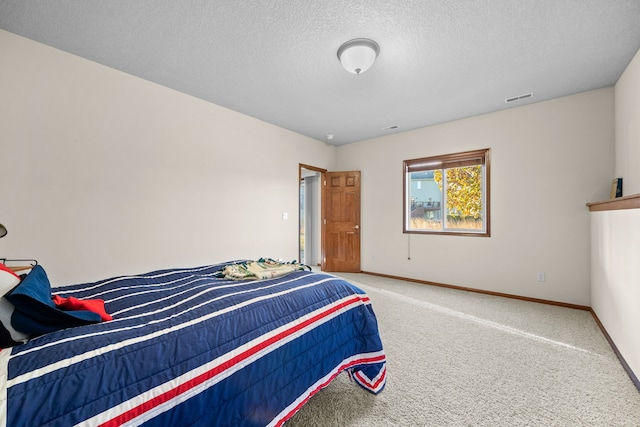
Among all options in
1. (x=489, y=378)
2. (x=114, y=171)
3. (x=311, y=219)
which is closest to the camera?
(x=489, y=378)

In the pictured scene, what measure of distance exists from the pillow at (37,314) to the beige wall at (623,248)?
127 inches

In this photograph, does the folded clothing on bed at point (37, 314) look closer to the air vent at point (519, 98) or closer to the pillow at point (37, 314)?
the pillow at point (37, 314)

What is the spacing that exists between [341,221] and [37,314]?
186 inches

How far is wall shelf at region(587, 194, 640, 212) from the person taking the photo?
6.06ft

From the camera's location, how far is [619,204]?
2195mm

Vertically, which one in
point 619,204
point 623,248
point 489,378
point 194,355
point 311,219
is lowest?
point 489,378

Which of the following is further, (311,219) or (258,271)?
(311,219)

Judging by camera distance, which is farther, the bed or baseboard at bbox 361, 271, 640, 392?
baseboard at bbox 361, 271, 640, 392

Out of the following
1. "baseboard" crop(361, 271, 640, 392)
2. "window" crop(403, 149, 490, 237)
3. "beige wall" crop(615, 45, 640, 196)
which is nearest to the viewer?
"baseboard" crop(361, 271, 640, 392)

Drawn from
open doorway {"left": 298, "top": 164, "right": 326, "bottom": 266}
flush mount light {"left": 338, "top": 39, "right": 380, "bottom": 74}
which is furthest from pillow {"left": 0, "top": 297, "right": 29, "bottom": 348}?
open doorway {"left": 298, "top": 164, "right": 326, "bottom": 266}

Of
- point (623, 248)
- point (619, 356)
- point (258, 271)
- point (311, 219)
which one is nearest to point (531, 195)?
point (623, 248)

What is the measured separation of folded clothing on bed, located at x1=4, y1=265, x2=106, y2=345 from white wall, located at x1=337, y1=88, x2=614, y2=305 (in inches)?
172

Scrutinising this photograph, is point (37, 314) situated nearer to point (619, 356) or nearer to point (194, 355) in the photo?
point (194, 355)

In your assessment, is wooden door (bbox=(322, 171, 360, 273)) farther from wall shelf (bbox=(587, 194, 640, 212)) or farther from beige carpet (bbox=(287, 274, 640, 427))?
wall shelf (bbox=(587, 194, 640, 212))
